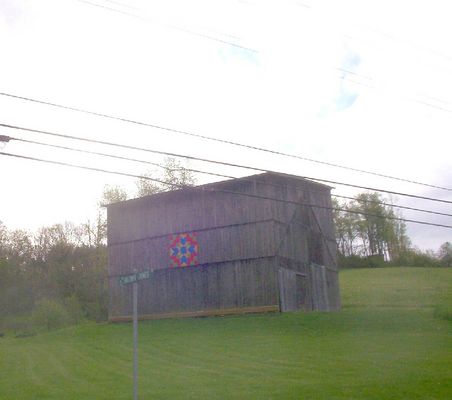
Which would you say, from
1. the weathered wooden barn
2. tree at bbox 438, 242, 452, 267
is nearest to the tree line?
tree at bbox 438, 242, 452, 267

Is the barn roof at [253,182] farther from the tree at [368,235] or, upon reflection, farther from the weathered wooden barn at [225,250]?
the tree at [368,235]

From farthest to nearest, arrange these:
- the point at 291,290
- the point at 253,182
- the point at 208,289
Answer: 1. the point at 208,289
2. the point at 291,290
3. the point at 253,182

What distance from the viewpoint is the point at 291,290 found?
36125mm

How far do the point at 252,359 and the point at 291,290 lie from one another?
15535 millimetres

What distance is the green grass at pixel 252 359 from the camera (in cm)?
1554

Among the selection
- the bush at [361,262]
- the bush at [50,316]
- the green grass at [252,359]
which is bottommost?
the green grass at [252,359]

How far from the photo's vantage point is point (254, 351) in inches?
898

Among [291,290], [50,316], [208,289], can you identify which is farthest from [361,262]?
[208,289]

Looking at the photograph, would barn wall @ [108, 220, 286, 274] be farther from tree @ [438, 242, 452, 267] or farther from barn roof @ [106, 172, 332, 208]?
tree @ [438, 242, 452, 267]

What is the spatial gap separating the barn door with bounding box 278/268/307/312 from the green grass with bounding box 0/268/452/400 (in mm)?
2198

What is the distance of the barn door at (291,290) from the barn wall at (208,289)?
1.78 ft

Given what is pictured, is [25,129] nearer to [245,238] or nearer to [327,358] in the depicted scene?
[327,358]

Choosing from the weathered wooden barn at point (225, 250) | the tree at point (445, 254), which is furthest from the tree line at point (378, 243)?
the weathered wooden barn at point (225, 250)

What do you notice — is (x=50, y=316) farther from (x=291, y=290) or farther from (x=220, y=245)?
(x=291, y=290)
